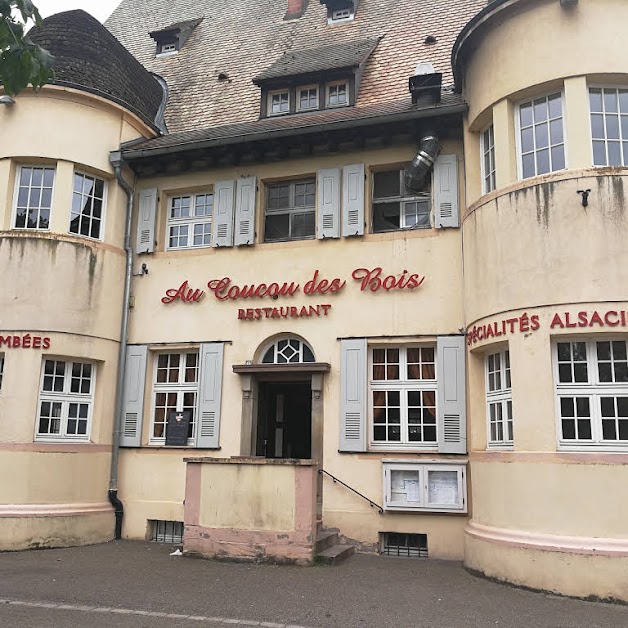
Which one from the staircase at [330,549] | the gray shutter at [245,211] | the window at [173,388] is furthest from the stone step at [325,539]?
the gray shutter at [245,211]

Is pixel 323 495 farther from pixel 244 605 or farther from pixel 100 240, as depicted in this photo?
pixel 100 240

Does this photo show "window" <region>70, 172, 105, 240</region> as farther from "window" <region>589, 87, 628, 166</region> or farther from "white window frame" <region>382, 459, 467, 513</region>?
"window" <region>589, 87, 628, 166</region>

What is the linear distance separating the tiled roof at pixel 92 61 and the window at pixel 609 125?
315 inches

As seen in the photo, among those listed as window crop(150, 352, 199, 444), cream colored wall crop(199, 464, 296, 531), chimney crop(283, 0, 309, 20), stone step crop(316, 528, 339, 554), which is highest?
chimney crop(283, 0, 309, 20)

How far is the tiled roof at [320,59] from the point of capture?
13.2 metres

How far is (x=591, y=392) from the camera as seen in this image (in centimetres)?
898

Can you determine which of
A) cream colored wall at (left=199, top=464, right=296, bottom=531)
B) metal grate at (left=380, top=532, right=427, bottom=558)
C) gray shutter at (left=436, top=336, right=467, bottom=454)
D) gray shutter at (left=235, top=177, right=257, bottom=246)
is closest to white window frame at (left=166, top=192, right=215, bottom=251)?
gray shutter at (left=235, top=177, right=257, bottom=246)

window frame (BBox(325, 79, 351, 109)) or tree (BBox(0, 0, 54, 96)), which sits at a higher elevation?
window frame (BBox(325, 79, 351, 109))

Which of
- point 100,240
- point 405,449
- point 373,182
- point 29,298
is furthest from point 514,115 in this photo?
point 29,298

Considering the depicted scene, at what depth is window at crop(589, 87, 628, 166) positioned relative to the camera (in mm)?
9430

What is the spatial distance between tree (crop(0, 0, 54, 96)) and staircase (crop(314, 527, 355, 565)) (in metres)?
7.31

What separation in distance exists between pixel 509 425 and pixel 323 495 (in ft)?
10.3

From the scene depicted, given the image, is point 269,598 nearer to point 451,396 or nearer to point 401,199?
point 451,396

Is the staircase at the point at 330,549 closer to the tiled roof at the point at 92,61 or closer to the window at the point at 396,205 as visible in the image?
the window at the point at 396,205
